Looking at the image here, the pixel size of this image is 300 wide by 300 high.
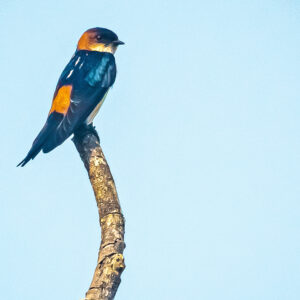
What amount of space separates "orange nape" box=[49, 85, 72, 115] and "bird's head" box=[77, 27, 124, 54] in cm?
143

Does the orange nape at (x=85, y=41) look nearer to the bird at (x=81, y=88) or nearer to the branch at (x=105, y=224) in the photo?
the bird at (x=81, y=88)

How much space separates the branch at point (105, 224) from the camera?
3279 mm

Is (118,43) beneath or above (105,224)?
above

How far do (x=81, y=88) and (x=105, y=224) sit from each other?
3360 millimetres

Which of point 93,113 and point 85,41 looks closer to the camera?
point 93,113

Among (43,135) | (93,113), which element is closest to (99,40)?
(93,113)

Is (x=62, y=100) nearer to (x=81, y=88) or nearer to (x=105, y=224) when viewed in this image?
(x=81, y=88)

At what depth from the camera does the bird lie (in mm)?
6078

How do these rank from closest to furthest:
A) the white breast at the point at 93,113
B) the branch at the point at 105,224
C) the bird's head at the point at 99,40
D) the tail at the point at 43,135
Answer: the branch at the point at 105,224 < the tail at the point at 43,135 < the white breast at the point at 93,113 < the bird's head at the point at 99,40

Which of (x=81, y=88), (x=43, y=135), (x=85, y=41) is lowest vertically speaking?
(x=43, y=135)

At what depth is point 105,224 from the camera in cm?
385

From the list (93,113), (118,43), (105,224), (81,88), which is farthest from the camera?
(118,43)

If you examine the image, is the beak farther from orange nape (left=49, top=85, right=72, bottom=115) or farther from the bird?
orange nape (left=49, top=85, right=72, bottom=115)

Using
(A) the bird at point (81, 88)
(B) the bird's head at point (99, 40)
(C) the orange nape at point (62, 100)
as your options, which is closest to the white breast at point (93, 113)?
(A) the bird at point (81, 88)
